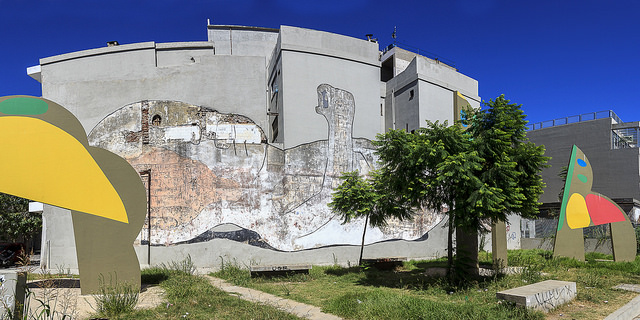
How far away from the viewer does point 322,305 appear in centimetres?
946

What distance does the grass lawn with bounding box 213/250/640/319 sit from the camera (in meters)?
8.02

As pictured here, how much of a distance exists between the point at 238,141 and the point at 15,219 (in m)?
17.0

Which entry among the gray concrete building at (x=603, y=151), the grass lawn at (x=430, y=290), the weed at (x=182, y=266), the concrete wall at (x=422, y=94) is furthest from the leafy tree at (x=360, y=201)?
the gray concrete building at (x=603, y=151)

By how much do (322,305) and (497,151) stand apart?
5.83 metres

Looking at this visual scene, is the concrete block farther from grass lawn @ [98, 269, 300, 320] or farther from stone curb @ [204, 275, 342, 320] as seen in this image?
stone curb @ [204, 275, 342, 320]

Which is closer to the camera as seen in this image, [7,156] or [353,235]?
[7,156]

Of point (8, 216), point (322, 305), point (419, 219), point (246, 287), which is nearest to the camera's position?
point (322, 305)

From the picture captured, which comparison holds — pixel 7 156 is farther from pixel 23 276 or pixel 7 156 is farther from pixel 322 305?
pixel 322 305

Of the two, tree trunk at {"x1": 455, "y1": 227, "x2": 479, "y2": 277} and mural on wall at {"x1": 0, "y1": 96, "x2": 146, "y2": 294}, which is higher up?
mural on wall at {"x1": 0, "y1": 96, "x2": 146, "y2": 294}

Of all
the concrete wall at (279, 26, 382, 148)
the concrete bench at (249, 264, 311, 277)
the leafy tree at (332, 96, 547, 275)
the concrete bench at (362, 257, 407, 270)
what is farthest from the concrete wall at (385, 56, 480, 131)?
the concrete bench at (249, 264, 311, 277)

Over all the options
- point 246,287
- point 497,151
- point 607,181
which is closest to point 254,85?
point 246,287

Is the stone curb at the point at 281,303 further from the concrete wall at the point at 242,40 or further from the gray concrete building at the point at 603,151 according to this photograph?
the gray concrete building at the point at 603,151

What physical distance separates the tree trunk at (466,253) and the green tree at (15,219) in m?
24.2

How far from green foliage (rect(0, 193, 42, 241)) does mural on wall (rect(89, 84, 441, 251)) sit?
1195cm
